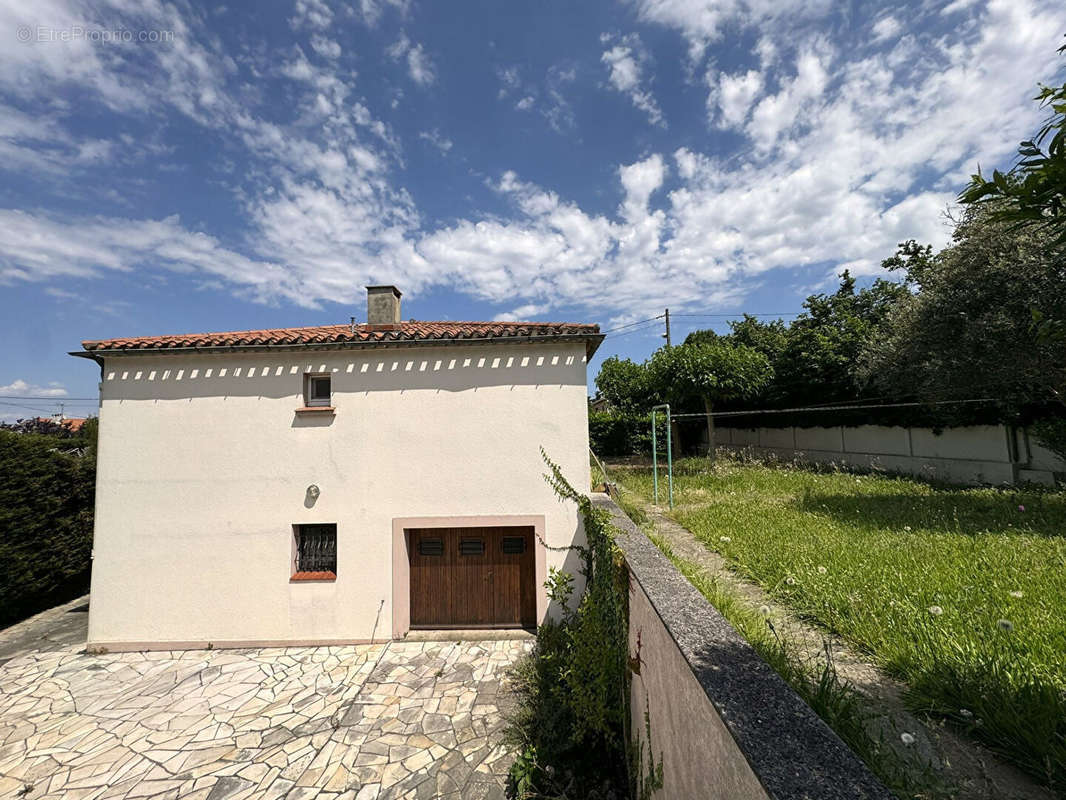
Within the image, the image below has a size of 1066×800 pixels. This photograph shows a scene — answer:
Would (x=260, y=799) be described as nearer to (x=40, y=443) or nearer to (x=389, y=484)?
(x=389, y=484)

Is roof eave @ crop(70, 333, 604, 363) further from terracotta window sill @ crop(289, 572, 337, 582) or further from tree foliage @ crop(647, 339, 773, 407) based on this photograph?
tree foliage @ crop(647, 339, 773, 407)

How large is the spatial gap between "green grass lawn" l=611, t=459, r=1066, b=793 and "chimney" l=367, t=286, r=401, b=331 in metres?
7.87

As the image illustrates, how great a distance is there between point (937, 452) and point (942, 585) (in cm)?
1266

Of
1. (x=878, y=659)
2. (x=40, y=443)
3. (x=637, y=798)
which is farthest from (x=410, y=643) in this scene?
(x=40, y=443)

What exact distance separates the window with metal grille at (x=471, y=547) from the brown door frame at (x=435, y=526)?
488mm

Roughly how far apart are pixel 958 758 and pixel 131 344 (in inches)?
416

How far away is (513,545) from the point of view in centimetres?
702

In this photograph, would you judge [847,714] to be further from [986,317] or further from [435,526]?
[986,317]

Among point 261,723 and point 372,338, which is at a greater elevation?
point 372,338

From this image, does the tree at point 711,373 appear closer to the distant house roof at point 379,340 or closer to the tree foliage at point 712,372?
the tree foliage at point 712,372

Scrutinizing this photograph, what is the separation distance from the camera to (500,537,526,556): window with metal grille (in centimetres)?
700

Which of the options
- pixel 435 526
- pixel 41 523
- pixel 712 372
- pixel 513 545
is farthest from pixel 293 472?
pixel 712 372

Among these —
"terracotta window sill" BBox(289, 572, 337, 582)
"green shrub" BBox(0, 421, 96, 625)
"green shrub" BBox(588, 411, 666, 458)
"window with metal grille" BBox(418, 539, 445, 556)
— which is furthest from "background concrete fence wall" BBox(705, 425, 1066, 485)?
"green shrub" BBox(0, 421, 96, 625)

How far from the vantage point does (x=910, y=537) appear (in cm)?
637
